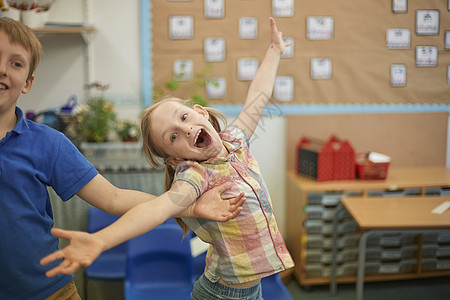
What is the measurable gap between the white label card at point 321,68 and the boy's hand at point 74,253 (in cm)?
170

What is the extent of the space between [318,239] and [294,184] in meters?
0.30

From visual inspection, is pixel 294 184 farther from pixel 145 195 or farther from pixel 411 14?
pixel 145 195

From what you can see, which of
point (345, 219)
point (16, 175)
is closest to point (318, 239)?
point (345, 219)

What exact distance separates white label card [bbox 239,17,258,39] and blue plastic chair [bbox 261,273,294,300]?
4.03ft

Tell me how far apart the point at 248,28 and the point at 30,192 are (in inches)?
64.1

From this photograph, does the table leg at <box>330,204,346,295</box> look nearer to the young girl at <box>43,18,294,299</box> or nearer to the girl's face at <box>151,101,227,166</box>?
the young girl at <box>43,18,294,299</box>

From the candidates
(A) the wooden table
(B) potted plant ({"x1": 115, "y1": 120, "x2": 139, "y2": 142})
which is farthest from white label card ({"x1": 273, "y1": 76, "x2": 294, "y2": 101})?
(B) potted plant ({"x1": 115, "y1": 120, "x2": 139, "y2": 142})

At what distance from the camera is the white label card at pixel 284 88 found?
2.22m

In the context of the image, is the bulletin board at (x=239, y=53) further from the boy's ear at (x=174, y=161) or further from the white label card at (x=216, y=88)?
the boy's ear at (x=174, y=161)

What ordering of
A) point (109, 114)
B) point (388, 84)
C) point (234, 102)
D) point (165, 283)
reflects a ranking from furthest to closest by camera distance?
point (234, 102) → point (109, 114) → point (165, 283) → point (388, 84)

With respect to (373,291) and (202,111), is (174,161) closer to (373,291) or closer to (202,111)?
(202,111)

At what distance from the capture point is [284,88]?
2.23 m

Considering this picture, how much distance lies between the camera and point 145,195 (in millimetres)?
694

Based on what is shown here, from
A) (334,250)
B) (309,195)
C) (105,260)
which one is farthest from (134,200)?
(334,250)
